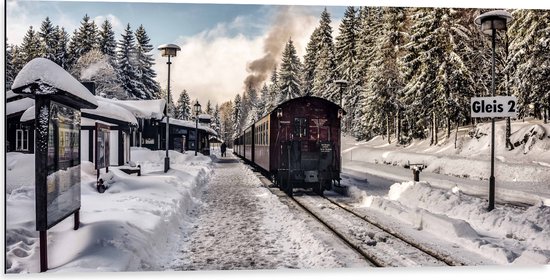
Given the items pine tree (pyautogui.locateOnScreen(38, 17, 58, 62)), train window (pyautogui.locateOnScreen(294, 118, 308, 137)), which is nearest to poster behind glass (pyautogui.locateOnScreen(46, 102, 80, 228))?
pine tree (pyautogui.locateOnScreen(38, 17, 58, 62))

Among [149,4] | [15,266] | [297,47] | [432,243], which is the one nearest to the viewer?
[15,266]

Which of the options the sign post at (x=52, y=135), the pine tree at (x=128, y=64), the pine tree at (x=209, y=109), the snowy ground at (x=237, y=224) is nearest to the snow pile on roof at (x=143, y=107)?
the pine tree at (x=128, y=64)

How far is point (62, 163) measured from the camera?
5.35 m

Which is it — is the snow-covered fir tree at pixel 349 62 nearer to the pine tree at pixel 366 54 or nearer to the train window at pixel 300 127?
the pine tree at pixel 366 54

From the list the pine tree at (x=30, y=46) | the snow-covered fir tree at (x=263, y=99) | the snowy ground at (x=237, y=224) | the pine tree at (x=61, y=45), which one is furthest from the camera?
the snow-covered fir tree at (x=263, y=99)

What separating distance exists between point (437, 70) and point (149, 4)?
24.3ft

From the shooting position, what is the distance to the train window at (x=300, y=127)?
12.5m

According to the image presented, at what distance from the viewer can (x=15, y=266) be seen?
5.64 m

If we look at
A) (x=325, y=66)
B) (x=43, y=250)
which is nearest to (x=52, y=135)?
(x=43, y=250)

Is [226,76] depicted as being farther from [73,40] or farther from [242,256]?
[242,256]

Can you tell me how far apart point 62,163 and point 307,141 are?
787cm

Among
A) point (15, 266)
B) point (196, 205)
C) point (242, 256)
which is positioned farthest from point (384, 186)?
point (15, 266)

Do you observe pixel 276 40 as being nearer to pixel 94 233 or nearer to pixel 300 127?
pixel 300 127

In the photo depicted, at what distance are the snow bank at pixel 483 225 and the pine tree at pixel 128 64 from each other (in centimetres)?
639
